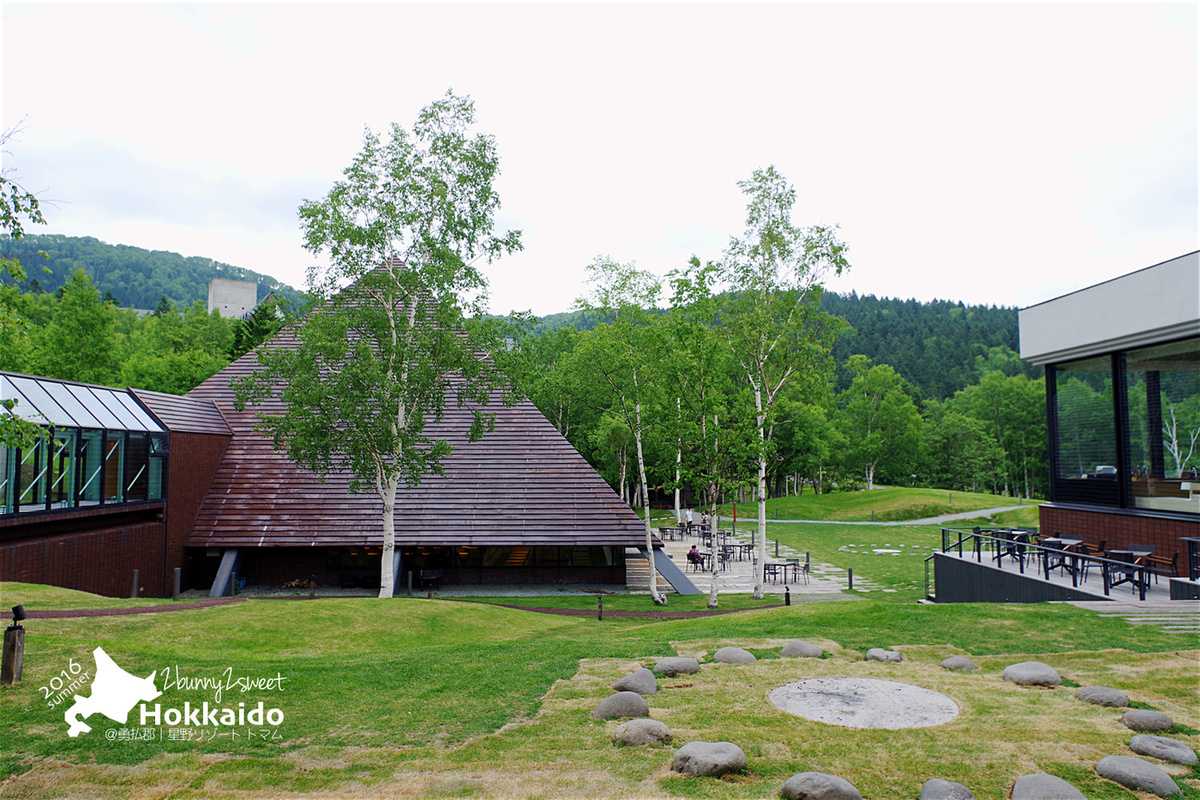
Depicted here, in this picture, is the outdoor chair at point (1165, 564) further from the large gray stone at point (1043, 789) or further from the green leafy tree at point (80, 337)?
the green leafy tree at point (80, 337)

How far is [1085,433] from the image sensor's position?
17078 mm

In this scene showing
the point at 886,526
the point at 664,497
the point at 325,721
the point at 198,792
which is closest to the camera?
the point at 198,792

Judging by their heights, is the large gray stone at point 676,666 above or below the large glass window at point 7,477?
below

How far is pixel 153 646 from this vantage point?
925 cm

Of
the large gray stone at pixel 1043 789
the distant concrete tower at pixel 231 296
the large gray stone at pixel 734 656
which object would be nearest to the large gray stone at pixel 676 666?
the large gray stone at pixel 734 656

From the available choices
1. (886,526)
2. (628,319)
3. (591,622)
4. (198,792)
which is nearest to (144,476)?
(591,622)

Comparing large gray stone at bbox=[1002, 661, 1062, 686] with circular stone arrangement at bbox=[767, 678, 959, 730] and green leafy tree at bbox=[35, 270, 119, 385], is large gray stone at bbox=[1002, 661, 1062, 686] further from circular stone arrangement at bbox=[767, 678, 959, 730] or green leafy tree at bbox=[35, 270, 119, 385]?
green leafy tree at bbox=[35, 270, 119, 385]

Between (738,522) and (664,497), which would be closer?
(738,522)

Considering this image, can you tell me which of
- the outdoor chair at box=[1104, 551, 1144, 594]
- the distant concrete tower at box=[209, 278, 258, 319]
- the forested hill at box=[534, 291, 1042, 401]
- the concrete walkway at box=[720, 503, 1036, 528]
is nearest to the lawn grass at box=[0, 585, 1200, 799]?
the outdoor chair at box=[1104, 551, 1144, 594]

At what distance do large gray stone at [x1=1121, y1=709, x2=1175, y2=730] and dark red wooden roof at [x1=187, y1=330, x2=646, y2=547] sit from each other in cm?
1416

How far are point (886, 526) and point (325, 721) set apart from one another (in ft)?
131

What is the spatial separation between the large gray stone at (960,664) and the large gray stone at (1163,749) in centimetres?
242

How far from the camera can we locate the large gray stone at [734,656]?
8.33m

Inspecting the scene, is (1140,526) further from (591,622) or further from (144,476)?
(144,476)
